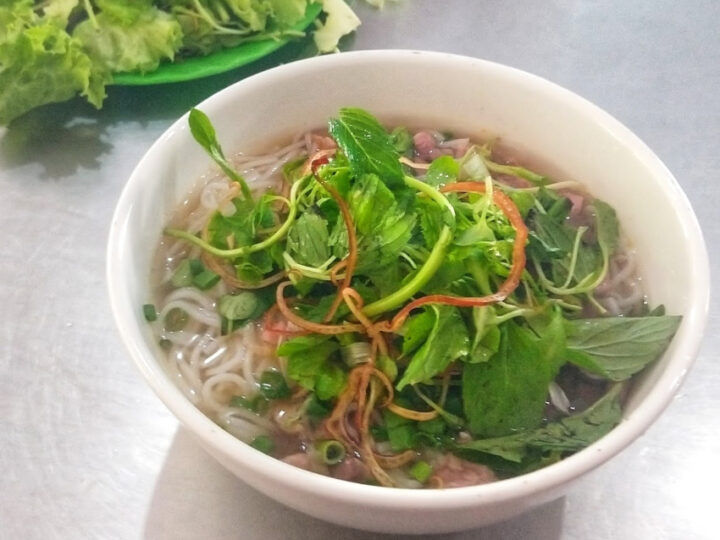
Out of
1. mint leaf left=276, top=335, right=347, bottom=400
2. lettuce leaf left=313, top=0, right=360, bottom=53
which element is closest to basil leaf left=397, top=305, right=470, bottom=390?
mint leaf left=276, top=335, right=347, bottom=400

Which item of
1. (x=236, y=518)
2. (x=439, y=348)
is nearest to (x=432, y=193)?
(x=439, y=348)

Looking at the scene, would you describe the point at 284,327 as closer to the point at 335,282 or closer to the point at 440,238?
the point at 335,282

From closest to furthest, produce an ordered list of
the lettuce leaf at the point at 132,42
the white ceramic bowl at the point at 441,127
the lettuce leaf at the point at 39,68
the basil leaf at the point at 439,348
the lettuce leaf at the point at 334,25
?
the white ceramic bowl at the point at 441,127 → the basil leaf at the point at 439,348 → the lettuce leaf at the point at 39,68 → the lettuce leaf at the point at 132,42 → the lettuce leaf at the point at 334,25

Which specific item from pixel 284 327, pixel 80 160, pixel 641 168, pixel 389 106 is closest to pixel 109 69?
pixel 80 160

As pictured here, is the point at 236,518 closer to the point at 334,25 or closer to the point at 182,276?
the point at 182,276

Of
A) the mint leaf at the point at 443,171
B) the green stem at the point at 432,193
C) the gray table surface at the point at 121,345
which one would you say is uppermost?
the green stem at the point at 432,193

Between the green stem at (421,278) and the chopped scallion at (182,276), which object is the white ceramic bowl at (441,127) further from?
the green stem at (421,278)

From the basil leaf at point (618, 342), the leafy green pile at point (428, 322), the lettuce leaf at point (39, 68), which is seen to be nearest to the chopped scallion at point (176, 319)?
the leafy green pile at point (428, 322)
